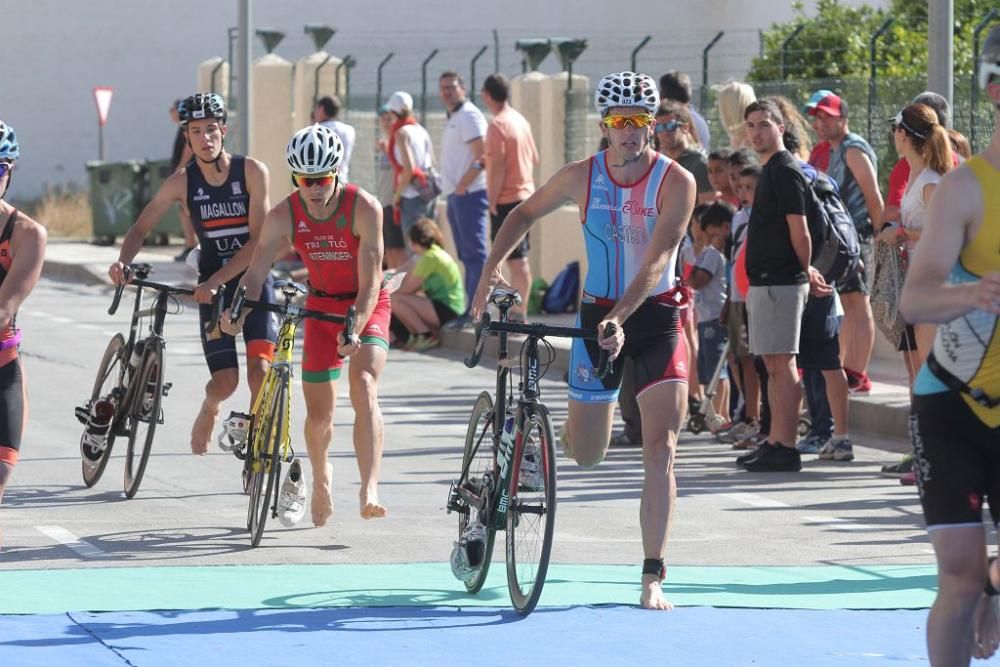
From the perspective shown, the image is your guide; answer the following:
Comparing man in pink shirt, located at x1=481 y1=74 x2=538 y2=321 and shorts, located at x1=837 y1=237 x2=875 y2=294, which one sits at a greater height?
man in pink shirt, located at x1=481 y1=74 x2=538 y2=321

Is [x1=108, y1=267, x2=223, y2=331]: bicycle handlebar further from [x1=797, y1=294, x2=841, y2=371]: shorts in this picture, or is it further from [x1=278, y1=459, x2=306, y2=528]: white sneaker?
[x1=797, y1=294, x2=841, y2=371]: shorts

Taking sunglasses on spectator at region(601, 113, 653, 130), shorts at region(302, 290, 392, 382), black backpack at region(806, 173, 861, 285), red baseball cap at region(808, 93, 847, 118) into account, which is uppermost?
red baseball cap at region(808, 93, 847, 118)

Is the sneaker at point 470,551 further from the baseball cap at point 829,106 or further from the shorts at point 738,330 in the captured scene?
the baseball cap at point 829,106

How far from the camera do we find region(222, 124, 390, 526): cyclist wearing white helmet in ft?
28.2

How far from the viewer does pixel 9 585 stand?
25.2ft

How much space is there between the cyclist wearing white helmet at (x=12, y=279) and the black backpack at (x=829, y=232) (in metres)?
4.65

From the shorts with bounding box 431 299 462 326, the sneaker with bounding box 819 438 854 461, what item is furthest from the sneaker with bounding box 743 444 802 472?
the shorts with bounding box 431 299 462 326

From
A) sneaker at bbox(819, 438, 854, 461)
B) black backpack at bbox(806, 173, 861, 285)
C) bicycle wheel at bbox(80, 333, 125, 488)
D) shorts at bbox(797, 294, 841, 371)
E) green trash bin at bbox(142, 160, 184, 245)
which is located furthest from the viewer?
green trash bin at bbox(142, 160, 184, 245)

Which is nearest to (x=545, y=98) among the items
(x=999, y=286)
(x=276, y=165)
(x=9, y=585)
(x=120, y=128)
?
(x=276, y=165)

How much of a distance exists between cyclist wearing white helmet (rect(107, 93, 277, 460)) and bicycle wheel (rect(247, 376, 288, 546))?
1.14 meters

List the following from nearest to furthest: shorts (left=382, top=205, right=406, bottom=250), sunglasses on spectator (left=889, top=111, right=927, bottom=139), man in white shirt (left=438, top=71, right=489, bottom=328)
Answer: sunglasses on spectator (left=889, top=111, right=927, bottom=139) < man in white shirt (left=438, top=71, right=489, bottom=328) < shorts (left=382, top=205, right=406, bottom=250)

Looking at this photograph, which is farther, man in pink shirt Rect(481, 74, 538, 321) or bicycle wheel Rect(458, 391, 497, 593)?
man in pink shirt Rect(481, 74, 538, 321)

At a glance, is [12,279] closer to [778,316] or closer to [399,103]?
[778,316]

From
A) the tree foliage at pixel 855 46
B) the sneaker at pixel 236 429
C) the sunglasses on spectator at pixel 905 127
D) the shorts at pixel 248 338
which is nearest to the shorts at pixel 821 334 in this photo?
the sunglasses on spectator at pixel 905 127
